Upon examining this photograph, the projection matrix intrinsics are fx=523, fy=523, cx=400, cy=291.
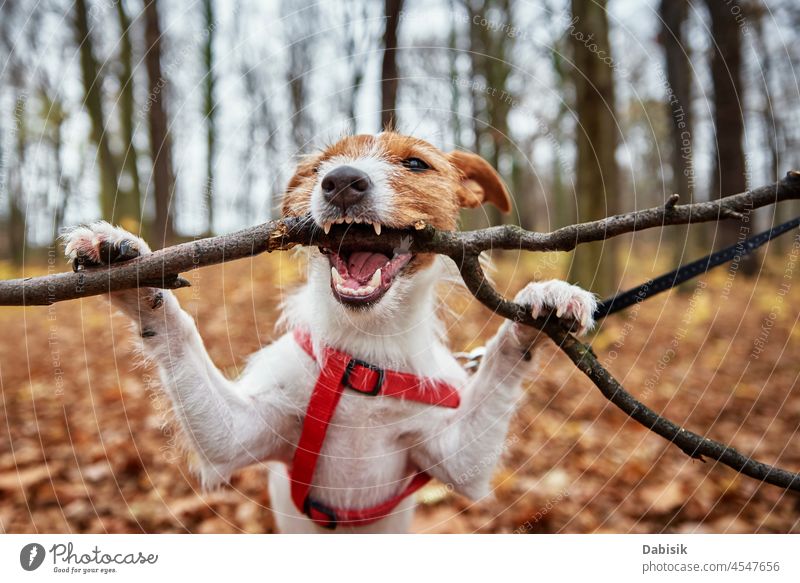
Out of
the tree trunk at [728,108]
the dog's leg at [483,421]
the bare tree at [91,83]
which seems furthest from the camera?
the tree trunk at [728,108]

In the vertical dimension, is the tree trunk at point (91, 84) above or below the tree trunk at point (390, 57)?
above

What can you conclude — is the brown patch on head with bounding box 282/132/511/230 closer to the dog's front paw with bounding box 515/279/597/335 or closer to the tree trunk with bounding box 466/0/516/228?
the dog's front paw with bounding box 515/279/597/335

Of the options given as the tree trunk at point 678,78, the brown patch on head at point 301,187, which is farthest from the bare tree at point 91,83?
the tree trunk at point 678,78

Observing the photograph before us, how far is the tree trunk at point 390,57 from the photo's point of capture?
284 cm

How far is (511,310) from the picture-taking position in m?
1.59

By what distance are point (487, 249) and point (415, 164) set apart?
712mm

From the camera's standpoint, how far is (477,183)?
2.39m

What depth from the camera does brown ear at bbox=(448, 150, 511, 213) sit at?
2258mm

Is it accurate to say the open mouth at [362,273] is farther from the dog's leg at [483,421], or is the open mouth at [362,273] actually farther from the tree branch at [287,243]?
the dog's leg at [483,421]

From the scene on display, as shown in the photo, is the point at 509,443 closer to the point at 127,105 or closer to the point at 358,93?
the point at 358,93

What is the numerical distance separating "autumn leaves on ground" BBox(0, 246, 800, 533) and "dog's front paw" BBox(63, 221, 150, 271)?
56 centimetres
